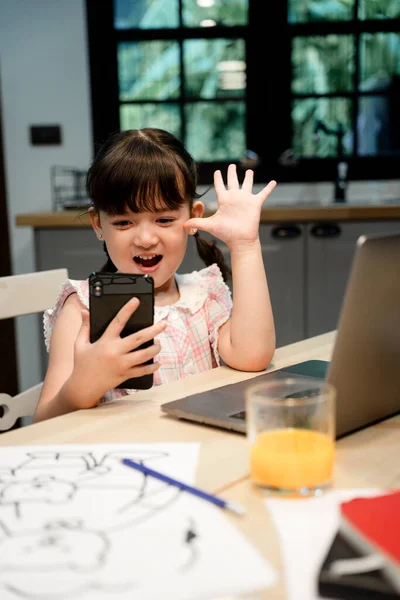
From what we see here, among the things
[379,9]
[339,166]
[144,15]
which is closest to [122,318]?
[339,166]

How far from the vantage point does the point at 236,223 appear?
1.06 metres

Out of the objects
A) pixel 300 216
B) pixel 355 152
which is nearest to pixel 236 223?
pixel 300 216

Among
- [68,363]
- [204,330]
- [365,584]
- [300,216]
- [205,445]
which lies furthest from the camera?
[300,216]

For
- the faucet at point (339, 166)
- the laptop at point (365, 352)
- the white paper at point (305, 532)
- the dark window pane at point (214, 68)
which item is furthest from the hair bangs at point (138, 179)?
the dark window pane at point (214, 68)

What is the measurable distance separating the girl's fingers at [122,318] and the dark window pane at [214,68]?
2431mm

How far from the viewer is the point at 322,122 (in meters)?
3.11

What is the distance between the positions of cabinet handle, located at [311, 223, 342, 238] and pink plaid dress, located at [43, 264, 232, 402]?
1.32 metres

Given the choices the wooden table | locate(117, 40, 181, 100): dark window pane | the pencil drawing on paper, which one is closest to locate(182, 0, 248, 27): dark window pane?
locate(117, 40, 181, 100): dark window pane

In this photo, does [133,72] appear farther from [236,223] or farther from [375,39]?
[236,223]

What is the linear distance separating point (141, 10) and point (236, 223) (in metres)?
2.33

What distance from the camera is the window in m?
3.02

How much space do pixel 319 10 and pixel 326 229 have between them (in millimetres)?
1106

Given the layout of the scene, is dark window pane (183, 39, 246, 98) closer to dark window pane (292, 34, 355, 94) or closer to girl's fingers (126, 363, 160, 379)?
dark window pane (292, 34, 355, 94)

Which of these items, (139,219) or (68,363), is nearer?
(68,363)
